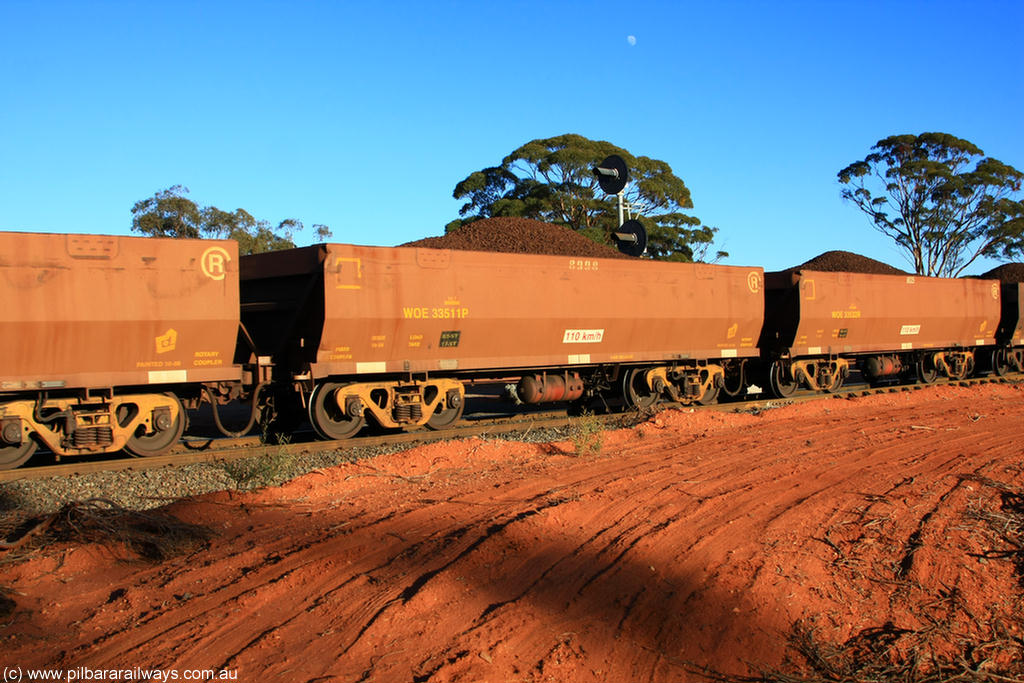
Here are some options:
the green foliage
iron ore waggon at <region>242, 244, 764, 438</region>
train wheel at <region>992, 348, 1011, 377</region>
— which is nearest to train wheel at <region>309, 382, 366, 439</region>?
iron ore waggon at <region>242, 244, 764, 438</region>

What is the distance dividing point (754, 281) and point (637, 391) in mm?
3808

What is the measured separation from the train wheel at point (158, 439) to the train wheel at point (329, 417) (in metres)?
1.85

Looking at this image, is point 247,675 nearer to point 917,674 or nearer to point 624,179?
point 917,674

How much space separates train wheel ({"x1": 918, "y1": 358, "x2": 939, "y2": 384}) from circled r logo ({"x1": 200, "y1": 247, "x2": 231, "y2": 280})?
19.6 metres

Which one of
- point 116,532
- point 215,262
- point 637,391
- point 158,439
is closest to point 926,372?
point 637,391

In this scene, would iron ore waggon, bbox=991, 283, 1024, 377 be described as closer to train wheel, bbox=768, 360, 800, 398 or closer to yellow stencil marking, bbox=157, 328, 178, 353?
train wheel, bbox=768, 360, 800, 398

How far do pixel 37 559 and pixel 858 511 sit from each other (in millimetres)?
6468

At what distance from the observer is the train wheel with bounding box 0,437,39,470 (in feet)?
32.8

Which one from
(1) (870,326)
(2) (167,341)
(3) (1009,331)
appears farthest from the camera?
(3) (1009,331)

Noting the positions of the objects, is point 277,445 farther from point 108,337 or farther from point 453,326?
point 453,326

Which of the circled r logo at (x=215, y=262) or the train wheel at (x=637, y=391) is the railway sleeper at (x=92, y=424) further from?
the train wheel at (x=637, y=391)

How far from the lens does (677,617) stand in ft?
15.3

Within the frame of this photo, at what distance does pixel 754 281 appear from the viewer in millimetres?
17281

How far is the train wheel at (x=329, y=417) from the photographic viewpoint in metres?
11.9
